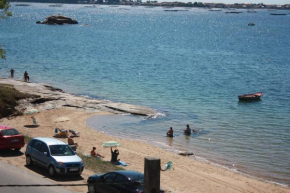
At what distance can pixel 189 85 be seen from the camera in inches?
2435

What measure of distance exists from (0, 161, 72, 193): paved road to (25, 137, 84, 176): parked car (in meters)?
0.72

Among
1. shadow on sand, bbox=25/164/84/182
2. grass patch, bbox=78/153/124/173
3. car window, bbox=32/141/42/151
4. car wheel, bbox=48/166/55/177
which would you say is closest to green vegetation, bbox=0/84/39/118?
grass patch, bbox=78/153/124/173

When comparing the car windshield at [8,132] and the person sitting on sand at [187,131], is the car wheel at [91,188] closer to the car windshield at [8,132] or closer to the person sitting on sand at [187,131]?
the car windshield at [8,132]

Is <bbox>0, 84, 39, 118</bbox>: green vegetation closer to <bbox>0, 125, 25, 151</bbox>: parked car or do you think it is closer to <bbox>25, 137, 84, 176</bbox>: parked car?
<bbox>0, 125, 25, 151</bbox>: parked car

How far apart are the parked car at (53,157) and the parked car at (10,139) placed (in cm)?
218

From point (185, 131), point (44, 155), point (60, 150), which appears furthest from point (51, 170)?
point (185, 131)

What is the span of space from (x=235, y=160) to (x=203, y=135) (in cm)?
605

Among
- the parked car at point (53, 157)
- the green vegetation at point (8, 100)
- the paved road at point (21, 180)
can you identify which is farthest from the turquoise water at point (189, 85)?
the paved road at point (21, 180)

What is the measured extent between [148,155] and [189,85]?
33621 millimetres

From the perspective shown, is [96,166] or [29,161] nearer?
[29,161]

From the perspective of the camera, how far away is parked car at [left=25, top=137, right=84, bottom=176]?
19.8 m

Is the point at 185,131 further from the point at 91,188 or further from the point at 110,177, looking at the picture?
the point at 110,177

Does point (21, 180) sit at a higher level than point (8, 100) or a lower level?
higher

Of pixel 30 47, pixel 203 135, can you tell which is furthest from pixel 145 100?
pixel 30 47
